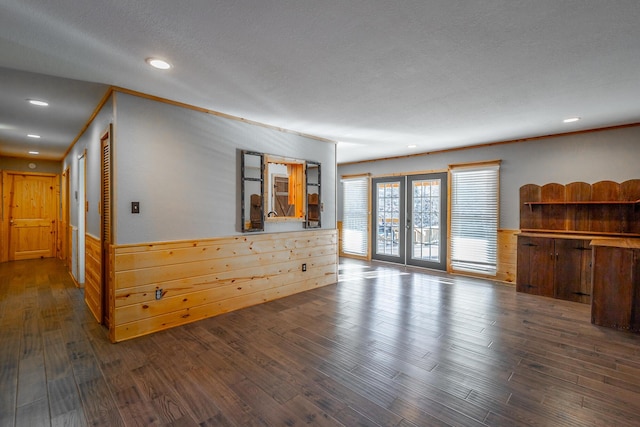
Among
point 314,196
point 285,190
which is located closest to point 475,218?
point 314,196

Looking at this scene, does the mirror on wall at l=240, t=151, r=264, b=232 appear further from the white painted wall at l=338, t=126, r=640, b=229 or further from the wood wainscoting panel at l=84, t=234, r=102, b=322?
the white painted wall at l=338, t=126, r=640, b=229

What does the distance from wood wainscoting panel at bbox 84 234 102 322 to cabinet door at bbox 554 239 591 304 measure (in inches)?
242

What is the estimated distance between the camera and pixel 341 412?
1928mm

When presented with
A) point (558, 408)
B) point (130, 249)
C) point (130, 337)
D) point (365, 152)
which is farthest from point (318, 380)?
point (365, 152)

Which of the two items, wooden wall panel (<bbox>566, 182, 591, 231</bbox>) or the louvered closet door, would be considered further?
wooden wall panel (<bbox>566, 182, 591, 231</bbox>)

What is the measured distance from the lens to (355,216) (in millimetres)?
7699

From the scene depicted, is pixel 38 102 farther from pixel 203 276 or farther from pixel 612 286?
pixel 612 286

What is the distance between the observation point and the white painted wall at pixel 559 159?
4.24 meters

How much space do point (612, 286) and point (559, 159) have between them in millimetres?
2240

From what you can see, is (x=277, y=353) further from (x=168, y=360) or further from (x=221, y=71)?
(x=221, y=71)

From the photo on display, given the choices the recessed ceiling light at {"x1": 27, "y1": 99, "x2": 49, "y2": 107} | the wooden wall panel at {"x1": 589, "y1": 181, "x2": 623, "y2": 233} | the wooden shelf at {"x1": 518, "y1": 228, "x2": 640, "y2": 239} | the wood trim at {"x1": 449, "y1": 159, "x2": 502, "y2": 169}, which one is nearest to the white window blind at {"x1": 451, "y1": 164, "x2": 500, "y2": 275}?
the wood trim at {"x1": 449, "y1": 159, "x2": 502, "y2": 169}

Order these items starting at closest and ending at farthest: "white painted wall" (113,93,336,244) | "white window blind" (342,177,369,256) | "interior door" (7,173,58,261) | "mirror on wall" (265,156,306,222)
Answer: "white painted wall" (113,93,336,244) < "mirror on wall" (265,156,306,222) < "interior door" (7,173,58,261) < "white window blind" (342,177,369,256)

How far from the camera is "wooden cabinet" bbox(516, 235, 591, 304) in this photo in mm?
4250

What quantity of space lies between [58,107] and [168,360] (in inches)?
127
